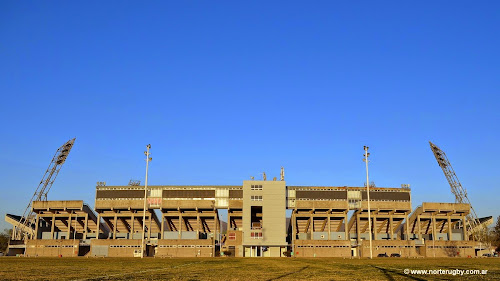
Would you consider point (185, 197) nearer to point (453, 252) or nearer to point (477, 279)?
point (453, 252)

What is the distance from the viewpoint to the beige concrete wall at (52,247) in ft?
386

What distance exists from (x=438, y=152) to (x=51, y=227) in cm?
12866

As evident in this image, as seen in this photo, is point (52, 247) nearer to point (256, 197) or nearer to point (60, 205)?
point (60, 205)

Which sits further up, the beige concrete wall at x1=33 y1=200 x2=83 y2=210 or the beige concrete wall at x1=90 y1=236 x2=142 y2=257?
the beige concrete wall at x1=33 y1=200 x2=83 y2=210

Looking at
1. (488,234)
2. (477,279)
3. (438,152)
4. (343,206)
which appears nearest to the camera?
(477,279)

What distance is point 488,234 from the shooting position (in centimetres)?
16700

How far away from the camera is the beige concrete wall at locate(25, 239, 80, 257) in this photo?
11775cm

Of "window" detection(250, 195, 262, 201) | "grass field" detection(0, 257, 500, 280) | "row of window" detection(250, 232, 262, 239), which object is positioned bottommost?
"row of window" detection(250, 232, 262, 239)

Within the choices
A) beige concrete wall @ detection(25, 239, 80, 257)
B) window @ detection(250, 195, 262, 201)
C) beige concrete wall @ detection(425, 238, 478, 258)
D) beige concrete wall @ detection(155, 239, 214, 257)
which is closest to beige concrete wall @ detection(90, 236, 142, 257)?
beige concrete wall @ detection(155, 239, 214, 257)

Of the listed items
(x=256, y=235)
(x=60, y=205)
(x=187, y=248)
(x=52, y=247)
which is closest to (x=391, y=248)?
(x=256, y=235)

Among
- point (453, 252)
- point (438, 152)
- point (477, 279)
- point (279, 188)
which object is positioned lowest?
point (453, 252)

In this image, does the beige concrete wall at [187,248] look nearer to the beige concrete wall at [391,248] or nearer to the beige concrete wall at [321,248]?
the beige concrete wall at [321,248]

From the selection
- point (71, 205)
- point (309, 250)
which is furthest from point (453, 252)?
point (71, 205)

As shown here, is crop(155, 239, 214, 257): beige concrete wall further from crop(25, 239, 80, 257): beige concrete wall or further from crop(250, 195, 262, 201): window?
crop(25, 239, 80, 257): beige concrete wall
